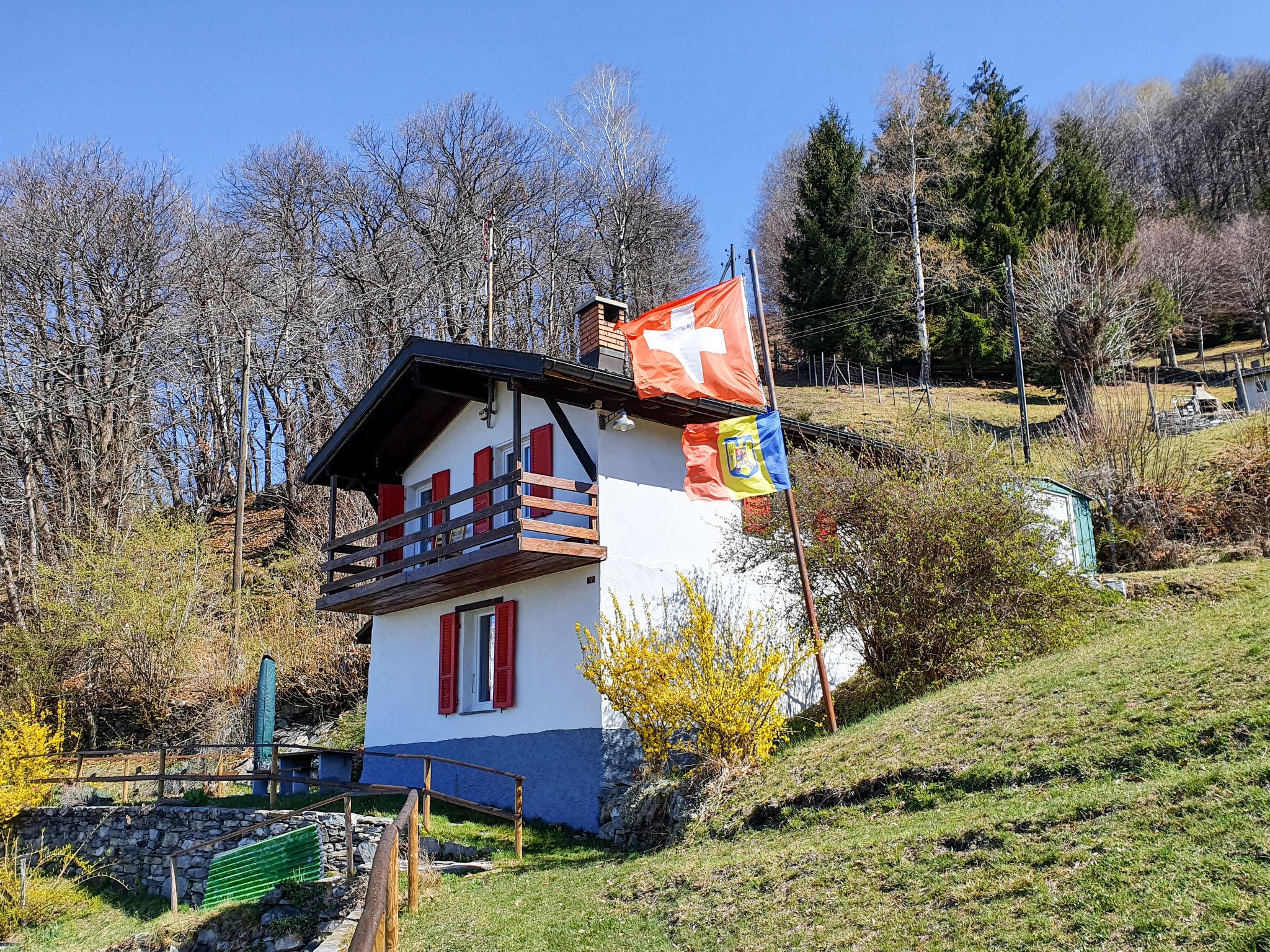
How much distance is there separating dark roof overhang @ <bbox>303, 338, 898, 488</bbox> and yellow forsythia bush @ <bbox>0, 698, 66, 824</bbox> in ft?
23.6

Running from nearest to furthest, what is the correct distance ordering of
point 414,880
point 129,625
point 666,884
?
point 666,884
point 414,880
point 129,625

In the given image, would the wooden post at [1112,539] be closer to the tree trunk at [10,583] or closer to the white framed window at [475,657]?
the white framed window at [475,657]

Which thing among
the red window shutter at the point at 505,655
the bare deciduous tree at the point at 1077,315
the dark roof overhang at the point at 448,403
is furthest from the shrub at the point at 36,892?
the bare deciduous tree at the point at 1077,315

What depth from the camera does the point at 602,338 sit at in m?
16.0

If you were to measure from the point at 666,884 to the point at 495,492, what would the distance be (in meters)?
8.60

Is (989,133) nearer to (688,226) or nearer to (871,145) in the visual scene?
(871,145)

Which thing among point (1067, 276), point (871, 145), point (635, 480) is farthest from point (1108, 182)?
point (635, 480)

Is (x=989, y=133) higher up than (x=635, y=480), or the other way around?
(x=989, y=133)

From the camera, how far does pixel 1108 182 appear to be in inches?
1950

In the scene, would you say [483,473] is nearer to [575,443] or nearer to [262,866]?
[575,443]

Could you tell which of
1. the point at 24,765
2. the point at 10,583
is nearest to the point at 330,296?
the point at 10,583

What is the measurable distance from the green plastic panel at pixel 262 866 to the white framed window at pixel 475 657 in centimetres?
402

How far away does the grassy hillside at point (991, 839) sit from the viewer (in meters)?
5.58

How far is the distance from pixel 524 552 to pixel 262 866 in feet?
18.1
